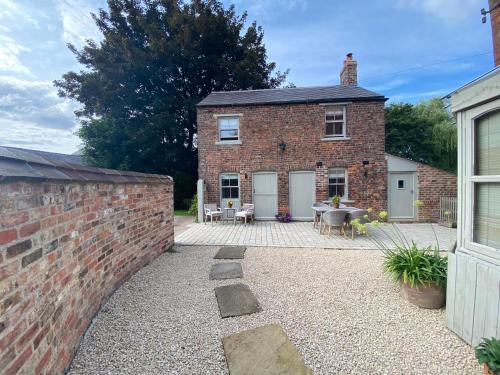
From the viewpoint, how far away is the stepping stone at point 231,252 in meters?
5.21

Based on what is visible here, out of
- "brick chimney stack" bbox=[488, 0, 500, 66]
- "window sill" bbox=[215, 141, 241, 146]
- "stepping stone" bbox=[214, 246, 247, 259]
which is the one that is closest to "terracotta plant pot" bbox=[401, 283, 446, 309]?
"stepping stone" bbox=[214, 246, 247, 259]

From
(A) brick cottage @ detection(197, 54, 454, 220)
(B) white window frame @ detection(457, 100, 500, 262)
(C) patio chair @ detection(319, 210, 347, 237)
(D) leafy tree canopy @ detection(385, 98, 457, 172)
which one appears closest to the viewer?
(B) white window frame @ detection(457, 100, 500, 262)

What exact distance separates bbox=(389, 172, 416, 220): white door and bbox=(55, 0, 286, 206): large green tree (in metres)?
11.5

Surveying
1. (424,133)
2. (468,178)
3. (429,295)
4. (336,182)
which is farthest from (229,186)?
(424,133)

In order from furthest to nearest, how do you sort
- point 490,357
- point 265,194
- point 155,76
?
point 155,76, point 265,194, point 490,357

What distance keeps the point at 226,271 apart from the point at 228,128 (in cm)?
743

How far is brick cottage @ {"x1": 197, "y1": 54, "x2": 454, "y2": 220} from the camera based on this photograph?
32.0 feet

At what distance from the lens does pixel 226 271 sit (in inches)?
171

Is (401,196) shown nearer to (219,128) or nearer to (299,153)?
(299,153)

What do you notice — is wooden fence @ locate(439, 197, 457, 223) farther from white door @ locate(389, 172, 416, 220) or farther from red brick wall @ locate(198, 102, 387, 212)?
red brick wall @ locate(198, 102, 387, 212)

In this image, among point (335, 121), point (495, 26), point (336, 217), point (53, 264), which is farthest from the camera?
point (335, 121)

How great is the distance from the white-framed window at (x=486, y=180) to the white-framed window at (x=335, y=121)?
8.03 metres

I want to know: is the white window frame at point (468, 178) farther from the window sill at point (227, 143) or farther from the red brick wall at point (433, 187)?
the window sill at point (227, 143)

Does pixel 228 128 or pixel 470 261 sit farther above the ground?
pixel 228 128
